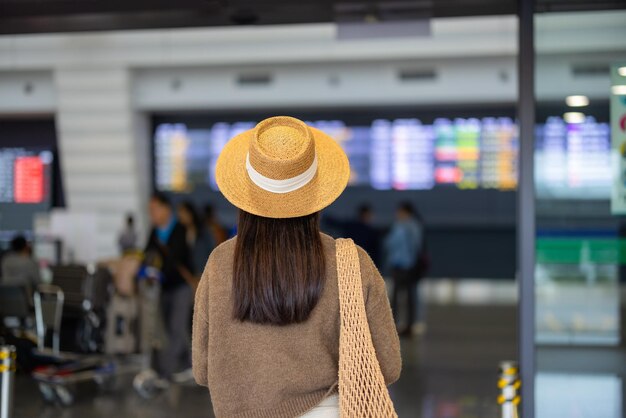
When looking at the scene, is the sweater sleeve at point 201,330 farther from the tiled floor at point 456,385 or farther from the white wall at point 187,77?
the white wall at point 187,77

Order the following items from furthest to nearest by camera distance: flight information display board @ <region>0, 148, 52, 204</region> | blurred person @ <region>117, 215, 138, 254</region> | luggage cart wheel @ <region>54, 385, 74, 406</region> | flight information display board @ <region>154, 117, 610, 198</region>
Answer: flight information display board @ <region>0, 148, 52, 204</region>, flight information display board @ <region>154, 117, 610, 198</region>, blurred person @ <region>117, 215, 138, 254</region>, luggage cart wheel @ <region>54, 385, 74, 406</region>

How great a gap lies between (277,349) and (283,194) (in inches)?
15.8

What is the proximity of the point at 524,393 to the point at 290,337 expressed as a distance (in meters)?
3.12

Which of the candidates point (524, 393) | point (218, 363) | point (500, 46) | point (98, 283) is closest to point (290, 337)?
point (218, 363)

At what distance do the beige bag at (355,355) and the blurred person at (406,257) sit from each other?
9.43m

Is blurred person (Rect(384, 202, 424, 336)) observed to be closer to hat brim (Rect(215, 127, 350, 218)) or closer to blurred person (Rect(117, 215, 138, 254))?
blurred person (Rect(117, 215, 138, 254))

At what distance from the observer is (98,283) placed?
7.96m

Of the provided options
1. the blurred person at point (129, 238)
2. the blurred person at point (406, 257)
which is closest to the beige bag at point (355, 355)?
the blurred person at point (406, 257)

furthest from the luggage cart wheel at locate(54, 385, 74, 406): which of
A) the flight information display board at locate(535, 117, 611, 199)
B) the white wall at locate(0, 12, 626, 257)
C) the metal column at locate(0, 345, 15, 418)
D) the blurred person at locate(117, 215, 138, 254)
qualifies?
the white wall at locate(0, 12, 626, 257)

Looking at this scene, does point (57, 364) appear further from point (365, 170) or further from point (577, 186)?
point (365, 170)

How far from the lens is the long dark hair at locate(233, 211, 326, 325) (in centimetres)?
232

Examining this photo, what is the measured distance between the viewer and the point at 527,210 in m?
5.18

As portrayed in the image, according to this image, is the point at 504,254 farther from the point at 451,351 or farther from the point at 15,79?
the point at 15,79

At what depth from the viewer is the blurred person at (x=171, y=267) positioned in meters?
7.66
